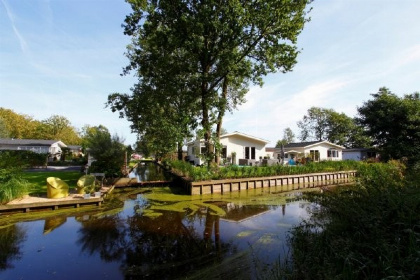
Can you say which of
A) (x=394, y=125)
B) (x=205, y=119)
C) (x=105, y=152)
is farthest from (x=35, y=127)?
(x=394, y=125)

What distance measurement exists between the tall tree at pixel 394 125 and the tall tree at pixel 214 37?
16.5m

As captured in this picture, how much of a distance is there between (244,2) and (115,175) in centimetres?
1352

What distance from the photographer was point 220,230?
7453mm

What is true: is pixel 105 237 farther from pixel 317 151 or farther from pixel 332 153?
pixel 332 153

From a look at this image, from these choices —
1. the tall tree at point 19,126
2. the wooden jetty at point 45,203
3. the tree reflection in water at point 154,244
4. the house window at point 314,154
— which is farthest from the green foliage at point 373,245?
the tall tree at point 19,126

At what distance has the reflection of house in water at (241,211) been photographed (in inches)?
348

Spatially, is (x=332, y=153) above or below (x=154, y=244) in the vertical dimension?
above

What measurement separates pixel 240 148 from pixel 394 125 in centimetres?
1628

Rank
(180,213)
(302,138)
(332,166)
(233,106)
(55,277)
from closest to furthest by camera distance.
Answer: (55,277)
(180,213)
(332,166)
(233,106)
(302,138)

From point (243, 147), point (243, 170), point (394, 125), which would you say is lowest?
point (243, 170)

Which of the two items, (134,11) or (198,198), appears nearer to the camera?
(198,198)

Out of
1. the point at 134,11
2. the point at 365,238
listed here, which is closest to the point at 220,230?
the point at 365,238

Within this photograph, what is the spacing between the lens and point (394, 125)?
26422 mm

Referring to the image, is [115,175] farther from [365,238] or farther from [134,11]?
[365,238]
